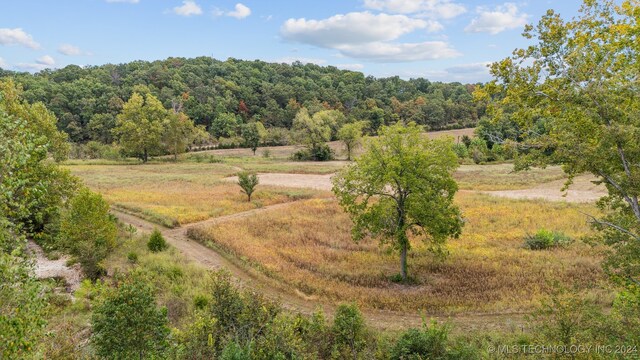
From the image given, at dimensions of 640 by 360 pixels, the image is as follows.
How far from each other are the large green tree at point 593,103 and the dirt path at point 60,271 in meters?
22.1

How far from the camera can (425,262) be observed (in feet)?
74.9

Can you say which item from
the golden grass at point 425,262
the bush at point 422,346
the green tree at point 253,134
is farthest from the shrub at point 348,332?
the green tree at point 253,134

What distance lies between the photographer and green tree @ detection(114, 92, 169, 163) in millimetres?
71375

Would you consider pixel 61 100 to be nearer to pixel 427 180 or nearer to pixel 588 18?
pixel 427 180

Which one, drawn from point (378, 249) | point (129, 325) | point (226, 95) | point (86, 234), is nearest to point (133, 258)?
point (86, 234)

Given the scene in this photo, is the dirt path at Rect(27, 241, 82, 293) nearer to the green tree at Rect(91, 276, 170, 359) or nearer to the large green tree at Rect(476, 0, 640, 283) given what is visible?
the green tree at Rect(91, 276, 170, 359)

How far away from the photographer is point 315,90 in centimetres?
13875

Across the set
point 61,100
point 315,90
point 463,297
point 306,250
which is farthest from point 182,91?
point 463,297

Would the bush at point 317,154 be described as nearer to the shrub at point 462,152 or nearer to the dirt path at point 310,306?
the shrub at point 462,152

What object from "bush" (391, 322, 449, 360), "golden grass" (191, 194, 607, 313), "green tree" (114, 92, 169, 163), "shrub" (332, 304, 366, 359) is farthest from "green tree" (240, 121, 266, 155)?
"bush" (391, 322, 449, 360)

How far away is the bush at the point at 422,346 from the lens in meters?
11.9

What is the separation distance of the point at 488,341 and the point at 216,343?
960cm

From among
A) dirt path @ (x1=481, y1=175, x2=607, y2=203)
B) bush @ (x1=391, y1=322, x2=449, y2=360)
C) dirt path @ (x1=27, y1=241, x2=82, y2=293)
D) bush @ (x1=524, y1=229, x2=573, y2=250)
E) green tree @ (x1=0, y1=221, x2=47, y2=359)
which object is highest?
green tree @ (x1=0, y1=221, x2=47, y2=359)

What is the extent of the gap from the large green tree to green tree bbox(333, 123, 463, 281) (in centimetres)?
876
